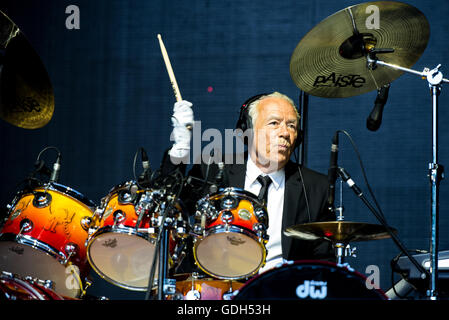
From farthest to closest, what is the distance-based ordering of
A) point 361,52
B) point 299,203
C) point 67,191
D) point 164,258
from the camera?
point 299,203, point 361,52, point 67,191, point 164,258

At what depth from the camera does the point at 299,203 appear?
2.78m

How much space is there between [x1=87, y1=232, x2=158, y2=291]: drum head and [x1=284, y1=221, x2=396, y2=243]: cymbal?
2.01 feet

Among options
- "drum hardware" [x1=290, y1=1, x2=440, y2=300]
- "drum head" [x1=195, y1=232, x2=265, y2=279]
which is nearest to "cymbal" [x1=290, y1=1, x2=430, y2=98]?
"drum hardware" [x1=290, y1=1, x2=440, y2=300]

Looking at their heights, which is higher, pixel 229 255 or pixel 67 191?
pixel 67 191

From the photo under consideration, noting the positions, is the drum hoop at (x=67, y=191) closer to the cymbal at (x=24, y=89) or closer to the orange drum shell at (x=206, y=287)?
the cymbal at (x=24, y=89)

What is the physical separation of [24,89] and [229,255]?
1.26 metres

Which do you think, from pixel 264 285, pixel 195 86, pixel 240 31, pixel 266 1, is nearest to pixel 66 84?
pixel 195 86

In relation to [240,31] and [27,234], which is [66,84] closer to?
[240,31]

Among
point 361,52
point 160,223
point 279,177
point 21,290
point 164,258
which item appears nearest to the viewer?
point 21,290

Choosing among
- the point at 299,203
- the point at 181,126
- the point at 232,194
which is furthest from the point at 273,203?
the point at 181,126

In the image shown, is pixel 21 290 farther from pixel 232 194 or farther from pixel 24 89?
pixel 24 89

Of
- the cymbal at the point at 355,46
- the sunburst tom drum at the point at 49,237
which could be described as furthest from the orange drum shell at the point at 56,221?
the cymbal at the point at 355,46

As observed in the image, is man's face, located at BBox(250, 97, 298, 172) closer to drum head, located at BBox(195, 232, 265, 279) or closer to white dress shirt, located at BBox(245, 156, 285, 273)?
white dress shirt, located at BBox(245, 156, 285, 273)

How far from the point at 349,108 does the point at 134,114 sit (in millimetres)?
1355
